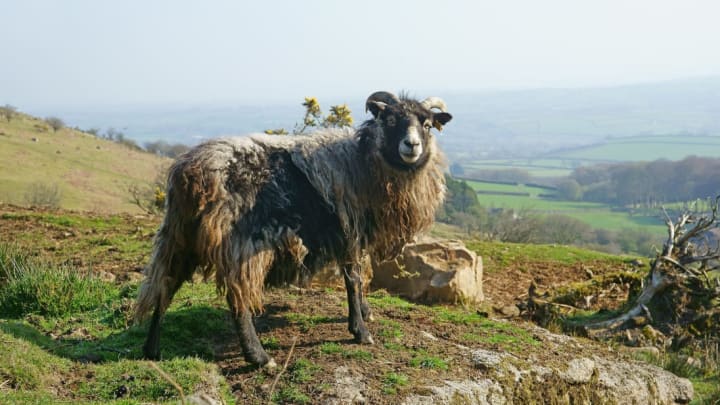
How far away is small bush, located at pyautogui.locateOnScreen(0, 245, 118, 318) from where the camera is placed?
8141mm

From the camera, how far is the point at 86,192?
39312 mm

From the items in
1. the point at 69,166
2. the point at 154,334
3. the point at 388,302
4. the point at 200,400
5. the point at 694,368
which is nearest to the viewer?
the point at 200,400

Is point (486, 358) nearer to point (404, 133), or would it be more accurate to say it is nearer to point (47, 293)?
point (404, 133)

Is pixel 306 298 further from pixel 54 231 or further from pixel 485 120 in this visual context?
pixel 485 120

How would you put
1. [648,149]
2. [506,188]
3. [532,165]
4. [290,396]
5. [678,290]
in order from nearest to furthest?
[290,396], [678,290], [506,188], [532,165], [648,149]

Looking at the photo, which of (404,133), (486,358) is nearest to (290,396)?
(486,358)

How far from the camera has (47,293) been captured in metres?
8.16

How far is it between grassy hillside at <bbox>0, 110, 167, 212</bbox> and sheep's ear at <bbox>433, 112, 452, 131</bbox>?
82.8 feet

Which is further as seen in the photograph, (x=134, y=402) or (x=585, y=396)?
(x=585, y=396)

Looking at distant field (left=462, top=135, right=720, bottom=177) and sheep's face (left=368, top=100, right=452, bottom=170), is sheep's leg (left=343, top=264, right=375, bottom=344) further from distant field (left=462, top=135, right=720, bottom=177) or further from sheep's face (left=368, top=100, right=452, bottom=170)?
distant field (left=462, top=135, right=720, bottom=177)

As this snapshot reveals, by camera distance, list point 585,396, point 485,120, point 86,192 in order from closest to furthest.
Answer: point 585,396 < point 86,192 < point 485,120

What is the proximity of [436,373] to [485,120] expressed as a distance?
19629 cm

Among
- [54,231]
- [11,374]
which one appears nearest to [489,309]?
[11,374]

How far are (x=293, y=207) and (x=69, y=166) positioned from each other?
139 feet
